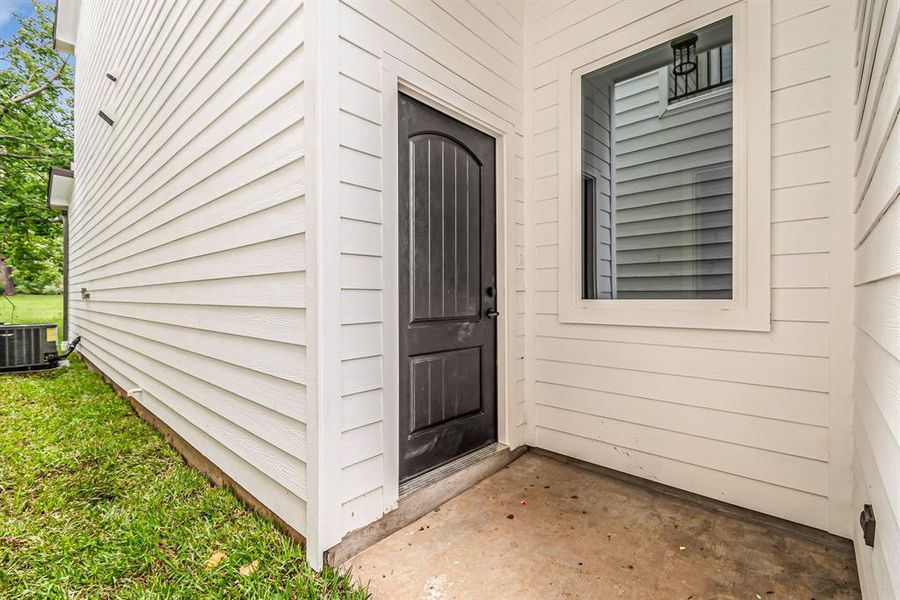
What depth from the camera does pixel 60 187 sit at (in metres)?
7.12

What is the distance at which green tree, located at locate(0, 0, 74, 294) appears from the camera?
8.93 m

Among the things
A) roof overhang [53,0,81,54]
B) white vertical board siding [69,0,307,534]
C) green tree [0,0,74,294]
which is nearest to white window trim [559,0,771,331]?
white vertical board siding [69,0,307,534]

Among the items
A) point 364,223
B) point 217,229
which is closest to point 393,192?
point 364,223

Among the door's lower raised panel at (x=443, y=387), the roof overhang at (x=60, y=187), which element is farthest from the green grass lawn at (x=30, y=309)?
the door's lower raised panel at (x=443, y=387)

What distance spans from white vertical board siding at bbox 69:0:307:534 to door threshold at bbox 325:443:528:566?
237 millimetres

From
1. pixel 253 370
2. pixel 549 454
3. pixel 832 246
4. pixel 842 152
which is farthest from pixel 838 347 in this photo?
pixel 253 370

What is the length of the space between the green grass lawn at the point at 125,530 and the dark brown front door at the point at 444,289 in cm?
74

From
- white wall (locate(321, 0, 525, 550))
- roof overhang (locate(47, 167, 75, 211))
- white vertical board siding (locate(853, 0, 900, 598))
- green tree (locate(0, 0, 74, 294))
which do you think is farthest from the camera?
green tree (locate(0, 0, 74, 294))

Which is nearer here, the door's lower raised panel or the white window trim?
the white window trim

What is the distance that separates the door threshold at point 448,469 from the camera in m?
2.03

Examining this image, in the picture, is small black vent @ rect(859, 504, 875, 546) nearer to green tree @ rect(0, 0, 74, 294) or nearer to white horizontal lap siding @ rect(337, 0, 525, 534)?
white horizontal lap siding @ rect(337, 0, 525, 534)

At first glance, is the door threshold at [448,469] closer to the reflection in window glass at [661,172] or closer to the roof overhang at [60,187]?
the reflection in window glass at [661,172]

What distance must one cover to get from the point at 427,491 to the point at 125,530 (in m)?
1.38

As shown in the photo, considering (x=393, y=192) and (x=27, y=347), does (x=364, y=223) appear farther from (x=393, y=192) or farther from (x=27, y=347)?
(x=27, y=347)
